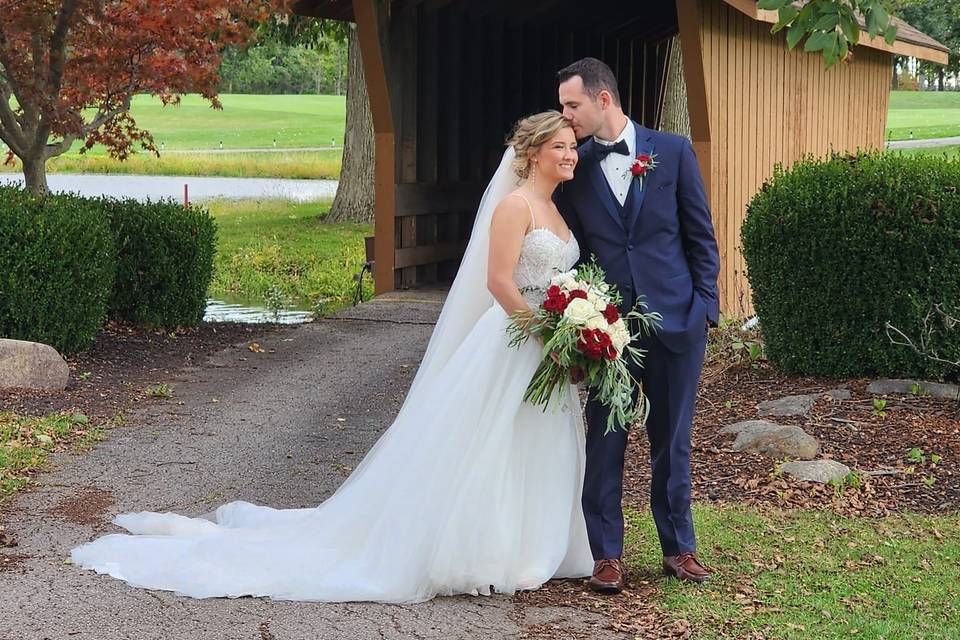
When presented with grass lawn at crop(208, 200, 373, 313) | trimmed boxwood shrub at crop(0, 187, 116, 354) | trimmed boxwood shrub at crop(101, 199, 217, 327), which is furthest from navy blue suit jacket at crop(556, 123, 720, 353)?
grass lawn at crop(208, 200, 373, 313)

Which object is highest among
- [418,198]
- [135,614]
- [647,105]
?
[647,105]

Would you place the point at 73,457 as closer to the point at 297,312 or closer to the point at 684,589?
the point at 684,589

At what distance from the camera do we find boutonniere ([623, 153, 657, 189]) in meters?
5.30

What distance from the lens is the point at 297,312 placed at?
15742 millimetres

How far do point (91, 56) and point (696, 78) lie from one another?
5.71 metres

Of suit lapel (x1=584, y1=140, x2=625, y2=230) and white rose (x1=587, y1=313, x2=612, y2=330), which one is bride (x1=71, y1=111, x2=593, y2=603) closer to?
suit lapel (x1=584, y1=140, x2=625, y2=230)

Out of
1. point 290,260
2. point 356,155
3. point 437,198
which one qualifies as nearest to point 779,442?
point 437,198

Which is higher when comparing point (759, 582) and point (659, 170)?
point (659, 170)

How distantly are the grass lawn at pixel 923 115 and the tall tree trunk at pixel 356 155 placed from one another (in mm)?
25747

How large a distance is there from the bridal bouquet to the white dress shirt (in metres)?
0.33

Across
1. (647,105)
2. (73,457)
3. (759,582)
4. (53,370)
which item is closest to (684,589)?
(759,582)

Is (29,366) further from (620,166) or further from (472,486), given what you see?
(620,166)

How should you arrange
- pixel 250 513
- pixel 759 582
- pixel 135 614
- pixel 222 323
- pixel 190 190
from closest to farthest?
Result: pixel 135 614
pixel 759 582
pixel 250 513
pixel 222 323
pixel 190 190

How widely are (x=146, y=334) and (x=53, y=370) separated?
2620 millimetres
